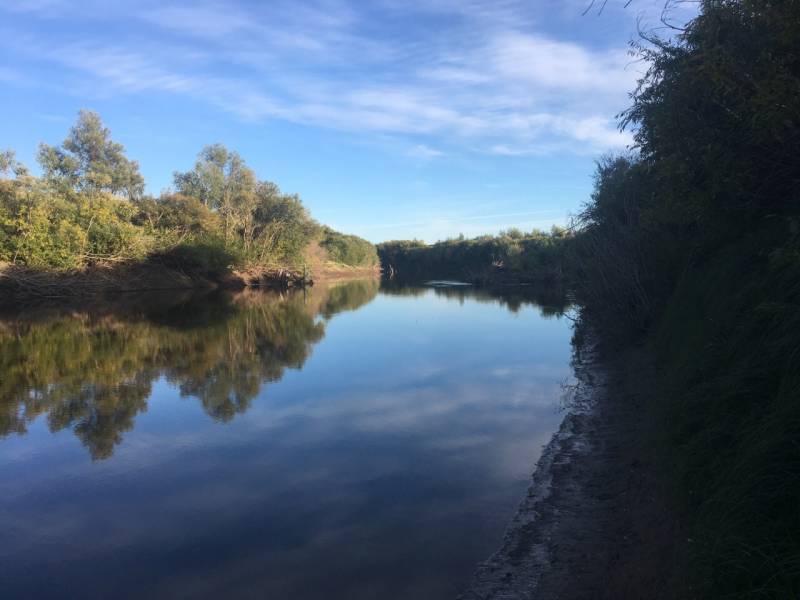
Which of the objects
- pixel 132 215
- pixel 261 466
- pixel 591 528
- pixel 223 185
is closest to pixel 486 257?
pixel 223 185

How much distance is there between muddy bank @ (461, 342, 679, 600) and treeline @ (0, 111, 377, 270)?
3627cm

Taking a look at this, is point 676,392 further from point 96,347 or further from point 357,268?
point 357,268

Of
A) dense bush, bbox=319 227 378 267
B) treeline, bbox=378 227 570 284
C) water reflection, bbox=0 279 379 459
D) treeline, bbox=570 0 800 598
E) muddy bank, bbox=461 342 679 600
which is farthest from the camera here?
dense bush, bbox=319 227 378 267

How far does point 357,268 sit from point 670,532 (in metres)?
95.2

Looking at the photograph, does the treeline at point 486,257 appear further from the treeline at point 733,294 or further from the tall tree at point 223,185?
the tall tree at point 223,185

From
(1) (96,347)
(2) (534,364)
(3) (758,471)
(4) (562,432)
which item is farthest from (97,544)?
(1) (96,347)

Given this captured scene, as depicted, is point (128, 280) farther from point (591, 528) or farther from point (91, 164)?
point (591, 528)

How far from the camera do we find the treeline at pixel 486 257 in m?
59.2

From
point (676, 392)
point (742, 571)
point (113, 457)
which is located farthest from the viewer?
point (113, 457)

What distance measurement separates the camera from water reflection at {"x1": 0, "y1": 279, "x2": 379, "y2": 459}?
9352mm

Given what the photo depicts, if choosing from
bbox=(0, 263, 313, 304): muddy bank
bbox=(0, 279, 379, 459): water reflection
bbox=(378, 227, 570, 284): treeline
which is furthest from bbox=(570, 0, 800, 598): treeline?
bbox=(0, 263, 313, 304): muddy bank

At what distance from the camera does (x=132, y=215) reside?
40.7 metres

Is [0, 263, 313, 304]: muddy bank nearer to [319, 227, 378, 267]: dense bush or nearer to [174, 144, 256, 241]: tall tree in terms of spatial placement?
[174, 144, 256, 241]: tall tree

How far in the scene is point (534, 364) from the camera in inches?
548
